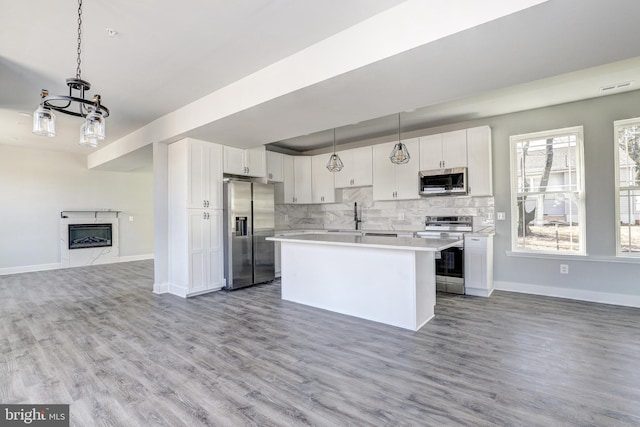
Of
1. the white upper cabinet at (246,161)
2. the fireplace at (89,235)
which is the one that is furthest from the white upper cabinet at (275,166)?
the fireplace at (89,235)

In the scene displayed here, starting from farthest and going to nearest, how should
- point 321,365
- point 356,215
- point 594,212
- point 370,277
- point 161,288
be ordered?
point 356,215, point 161,288, point 594,212, point 370,277, point 321,365

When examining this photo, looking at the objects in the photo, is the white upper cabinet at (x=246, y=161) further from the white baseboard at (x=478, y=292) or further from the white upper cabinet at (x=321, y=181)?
the white baseboard at (x=478, y=292)

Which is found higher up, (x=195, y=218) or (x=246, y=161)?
(x=246, y=161)

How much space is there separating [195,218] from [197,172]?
0.70 metres

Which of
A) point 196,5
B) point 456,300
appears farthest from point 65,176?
point 456,300

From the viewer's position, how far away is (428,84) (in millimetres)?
2730

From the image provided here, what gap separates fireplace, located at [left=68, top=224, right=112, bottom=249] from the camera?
7215 millimetres

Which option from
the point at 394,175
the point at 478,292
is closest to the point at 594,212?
the point at 478,292

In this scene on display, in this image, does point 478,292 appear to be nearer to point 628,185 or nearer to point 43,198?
point 628,185

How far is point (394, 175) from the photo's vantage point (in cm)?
544

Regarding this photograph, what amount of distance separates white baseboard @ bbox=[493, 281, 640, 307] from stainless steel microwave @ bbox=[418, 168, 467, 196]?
1.56 meters

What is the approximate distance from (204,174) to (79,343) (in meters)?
2.66

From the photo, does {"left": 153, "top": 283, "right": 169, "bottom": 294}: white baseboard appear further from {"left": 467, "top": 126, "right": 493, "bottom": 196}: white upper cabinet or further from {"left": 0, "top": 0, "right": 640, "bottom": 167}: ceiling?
{"left": 467, "top": 126, "right": 493, "bottom": 196}: white upper cabinet

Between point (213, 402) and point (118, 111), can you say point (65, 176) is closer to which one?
point (118, 111)
